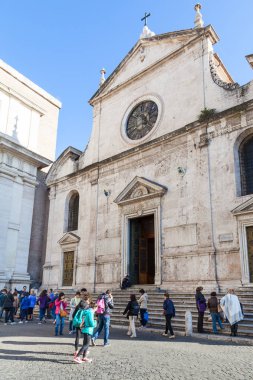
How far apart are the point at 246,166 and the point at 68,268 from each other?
11.3 metres

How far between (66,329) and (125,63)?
608 inches

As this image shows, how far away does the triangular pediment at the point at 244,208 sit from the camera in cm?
1246

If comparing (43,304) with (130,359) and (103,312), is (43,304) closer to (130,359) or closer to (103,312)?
(103,312)

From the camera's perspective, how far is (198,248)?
13.6 m

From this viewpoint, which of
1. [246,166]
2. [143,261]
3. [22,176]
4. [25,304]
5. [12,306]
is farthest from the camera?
[22,176]

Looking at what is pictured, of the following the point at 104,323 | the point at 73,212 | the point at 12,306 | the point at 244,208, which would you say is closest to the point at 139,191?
the point at 244,208

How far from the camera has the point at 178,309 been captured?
39.9ft

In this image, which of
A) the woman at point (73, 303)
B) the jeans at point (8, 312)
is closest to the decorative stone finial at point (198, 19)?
the woman at point (73, 303)

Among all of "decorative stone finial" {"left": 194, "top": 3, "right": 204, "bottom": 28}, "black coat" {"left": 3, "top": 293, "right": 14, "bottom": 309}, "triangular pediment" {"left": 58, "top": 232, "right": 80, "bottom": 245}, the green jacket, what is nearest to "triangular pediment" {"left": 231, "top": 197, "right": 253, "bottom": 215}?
the green jacket

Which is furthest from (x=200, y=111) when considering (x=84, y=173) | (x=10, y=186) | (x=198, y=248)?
(x=10, y=186)

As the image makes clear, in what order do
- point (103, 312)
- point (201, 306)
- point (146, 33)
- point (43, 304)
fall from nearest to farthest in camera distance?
point (103, 312)
point (201, 306)
point (43, 304)
point (146, 33)

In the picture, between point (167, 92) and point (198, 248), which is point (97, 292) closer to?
point (198, 248)

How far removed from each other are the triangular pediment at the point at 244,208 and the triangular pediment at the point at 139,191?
148 inches

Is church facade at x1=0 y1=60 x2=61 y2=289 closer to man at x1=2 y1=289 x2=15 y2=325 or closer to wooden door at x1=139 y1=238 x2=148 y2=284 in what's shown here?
man at x1=2 y1=289 x2=15 y2=325
